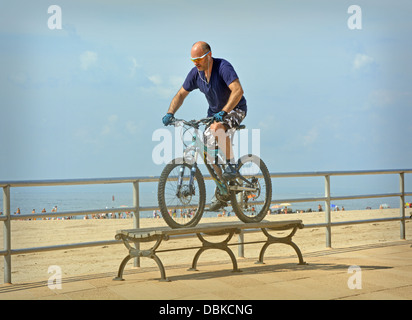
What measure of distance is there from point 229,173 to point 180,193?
0.60 m

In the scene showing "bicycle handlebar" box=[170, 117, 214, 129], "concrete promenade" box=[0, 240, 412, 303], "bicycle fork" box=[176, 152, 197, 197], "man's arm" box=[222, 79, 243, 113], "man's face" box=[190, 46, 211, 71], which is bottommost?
"concrete promenade" box=[0, 240, 412, 303]

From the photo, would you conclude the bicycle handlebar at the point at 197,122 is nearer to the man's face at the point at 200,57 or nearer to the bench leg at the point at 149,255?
the man's face at the point at 200,57

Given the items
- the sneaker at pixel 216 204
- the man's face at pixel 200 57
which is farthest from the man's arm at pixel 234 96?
the sneaker at pixel 216 204

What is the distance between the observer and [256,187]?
6.48m

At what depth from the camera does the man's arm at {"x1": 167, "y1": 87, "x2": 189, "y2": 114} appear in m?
6.10

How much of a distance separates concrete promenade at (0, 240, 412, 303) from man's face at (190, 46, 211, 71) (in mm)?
2209

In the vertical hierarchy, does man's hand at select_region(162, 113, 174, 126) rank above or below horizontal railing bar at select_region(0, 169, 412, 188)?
above

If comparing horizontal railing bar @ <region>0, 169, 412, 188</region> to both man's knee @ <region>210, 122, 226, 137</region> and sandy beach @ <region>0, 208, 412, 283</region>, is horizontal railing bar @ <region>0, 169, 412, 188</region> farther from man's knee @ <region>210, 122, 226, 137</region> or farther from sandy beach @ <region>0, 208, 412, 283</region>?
sandy beach @ <region>0, 208, 412, 283</region>

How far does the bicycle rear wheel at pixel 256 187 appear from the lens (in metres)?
6.39

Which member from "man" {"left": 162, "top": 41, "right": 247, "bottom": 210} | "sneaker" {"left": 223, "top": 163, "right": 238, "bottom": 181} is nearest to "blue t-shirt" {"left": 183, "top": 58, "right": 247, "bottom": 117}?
"man" {"left": 162, "top": 41, "right": 247, "bottom": 210}

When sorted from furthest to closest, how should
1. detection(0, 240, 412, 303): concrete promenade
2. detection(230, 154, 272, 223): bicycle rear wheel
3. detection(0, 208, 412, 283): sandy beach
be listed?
detection(0, 208, 412, 283): sandy beach < detection(230, 154, 272, 223): bicycle rear wheel < detection(0, 240, 412, 303): concrete promenade

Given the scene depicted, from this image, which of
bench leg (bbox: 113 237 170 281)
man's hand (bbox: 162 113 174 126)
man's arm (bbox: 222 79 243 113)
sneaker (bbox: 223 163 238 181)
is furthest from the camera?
sneaker (bbox: 223 163 238 181)
